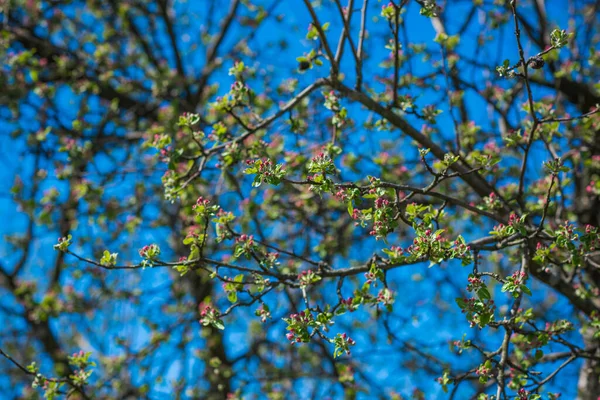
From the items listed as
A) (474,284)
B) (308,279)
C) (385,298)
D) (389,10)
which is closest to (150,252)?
(308,279)

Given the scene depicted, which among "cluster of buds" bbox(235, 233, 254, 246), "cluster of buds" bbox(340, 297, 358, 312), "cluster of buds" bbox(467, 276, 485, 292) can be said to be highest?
"cluster of buds" bbox(235, 233, 254, 246)

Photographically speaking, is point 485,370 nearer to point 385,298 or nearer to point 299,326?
point 385,298

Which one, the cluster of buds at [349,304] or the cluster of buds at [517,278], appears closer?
the cluster of buds at [517,278]

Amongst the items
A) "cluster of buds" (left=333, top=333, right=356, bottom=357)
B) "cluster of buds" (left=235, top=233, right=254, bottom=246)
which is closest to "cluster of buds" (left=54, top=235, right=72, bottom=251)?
"cluster of buds" (left=235, top=233, right=254, bottom=246)

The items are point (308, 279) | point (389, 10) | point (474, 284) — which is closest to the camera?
point (474, 284)

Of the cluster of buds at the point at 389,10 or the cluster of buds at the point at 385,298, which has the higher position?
the cluster of buds at the point at 389,10

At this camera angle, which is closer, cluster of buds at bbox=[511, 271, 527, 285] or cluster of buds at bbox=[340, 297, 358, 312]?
cluster of buds at bbox=[511, 271, 527, 285]

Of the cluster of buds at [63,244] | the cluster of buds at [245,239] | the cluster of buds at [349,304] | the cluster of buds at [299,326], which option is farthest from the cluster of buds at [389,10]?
the cluster of buds at [63,244]

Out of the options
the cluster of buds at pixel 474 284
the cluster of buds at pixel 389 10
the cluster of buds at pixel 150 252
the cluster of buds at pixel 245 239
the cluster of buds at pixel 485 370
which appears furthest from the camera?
the cluster of buds at pixel 389 10

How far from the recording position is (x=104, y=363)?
218 inches

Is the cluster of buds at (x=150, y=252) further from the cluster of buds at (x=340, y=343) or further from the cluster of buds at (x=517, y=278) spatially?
the cluster of buds at (x=517, y=278)

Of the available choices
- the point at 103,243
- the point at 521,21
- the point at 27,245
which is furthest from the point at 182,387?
the point at 521,21

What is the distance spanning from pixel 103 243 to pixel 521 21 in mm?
4707

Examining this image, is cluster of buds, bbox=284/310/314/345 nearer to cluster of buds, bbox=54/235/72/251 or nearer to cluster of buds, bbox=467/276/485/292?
cluster of buds, bbox=467/276/485/292
